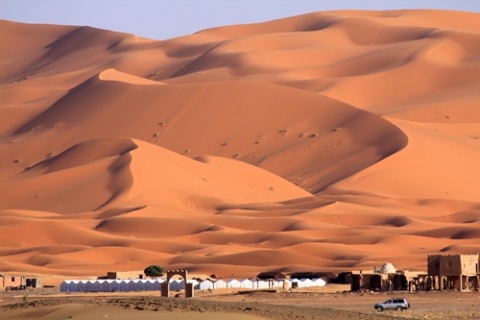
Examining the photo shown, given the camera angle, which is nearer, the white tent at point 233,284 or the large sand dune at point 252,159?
the white tent at point 233,284

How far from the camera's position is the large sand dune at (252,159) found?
8006 centimetres

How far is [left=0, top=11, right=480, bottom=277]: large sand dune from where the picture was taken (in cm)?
8006

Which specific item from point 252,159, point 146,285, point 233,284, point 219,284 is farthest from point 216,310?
point 252,159

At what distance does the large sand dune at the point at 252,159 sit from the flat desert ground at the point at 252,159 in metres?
0.18

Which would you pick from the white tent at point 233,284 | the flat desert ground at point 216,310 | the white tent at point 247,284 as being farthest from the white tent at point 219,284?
the flat desert ground at point 216,310

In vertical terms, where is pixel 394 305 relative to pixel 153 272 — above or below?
below

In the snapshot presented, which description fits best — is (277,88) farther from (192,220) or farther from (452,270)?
(452,270)

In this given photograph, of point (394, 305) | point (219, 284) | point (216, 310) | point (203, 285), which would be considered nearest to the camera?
point (216, 310)

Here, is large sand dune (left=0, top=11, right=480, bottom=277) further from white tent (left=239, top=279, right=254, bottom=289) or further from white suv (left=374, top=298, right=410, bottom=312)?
white suv (left=374, top=298, right=410, bottom=312)

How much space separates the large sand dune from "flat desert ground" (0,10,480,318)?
0.18m

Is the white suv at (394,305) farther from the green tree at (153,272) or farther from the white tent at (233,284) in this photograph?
the green tree at (153,272)

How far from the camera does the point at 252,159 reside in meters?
114

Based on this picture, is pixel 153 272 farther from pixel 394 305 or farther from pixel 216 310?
pixel 216 310

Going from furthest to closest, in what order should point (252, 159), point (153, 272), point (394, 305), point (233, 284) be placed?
point (252, 159) < point (153, 272) < point (233, 284) < point (394, 305)
